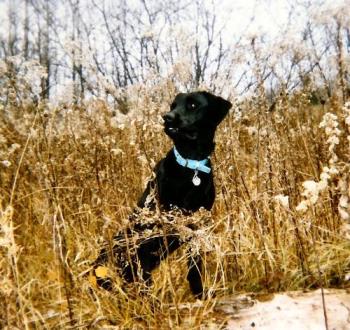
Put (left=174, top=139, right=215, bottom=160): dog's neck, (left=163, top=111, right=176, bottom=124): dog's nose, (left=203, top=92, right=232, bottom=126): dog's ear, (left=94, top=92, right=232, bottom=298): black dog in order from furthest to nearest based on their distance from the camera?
(left=203, top=92, right=232, bottom=126): dog's ear < (left=174, top=139, right=215, bottom=160): dog's neck < (left=163, top=111, right=176, bottom=124): dog's nose < (left=94, top=92, right=232, bottom=298): black dog

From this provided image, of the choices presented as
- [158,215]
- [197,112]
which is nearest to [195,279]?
[158,215]

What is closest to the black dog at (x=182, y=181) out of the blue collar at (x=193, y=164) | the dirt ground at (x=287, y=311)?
the blue collar at (x=193, y=164)

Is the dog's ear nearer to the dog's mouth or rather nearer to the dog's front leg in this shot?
the dog's mouth

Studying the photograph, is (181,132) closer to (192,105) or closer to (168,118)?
(168,118)

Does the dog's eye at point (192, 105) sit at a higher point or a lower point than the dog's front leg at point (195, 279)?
higher

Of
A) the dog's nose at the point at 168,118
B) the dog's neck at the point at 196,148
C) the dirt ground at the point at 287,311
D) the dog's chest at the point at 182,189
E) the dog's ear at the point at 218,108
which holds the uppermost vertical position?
the dog's ear at the point at 218,108

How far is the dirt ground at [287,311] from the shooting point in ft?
6.08

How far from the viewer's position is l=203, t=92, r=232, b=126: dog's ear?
3020 mm

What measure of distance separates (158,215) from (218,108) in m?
1.49

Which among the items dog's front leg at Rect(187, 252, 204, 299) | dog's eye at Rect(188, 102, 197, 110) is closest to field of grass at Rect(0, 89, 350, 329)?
dog's front leg at Rect(187, 252, 204, 299)

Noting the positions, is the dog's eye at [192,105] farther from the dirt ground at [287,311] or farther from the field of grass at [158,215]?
the dirt ground at [287,311]

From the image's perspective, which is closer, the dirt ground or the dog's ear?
the dirt ground

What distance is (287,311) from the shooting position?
1.96m

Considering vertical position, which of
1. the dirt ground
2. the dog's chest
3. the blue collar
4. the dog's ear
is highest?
the dog's ear
